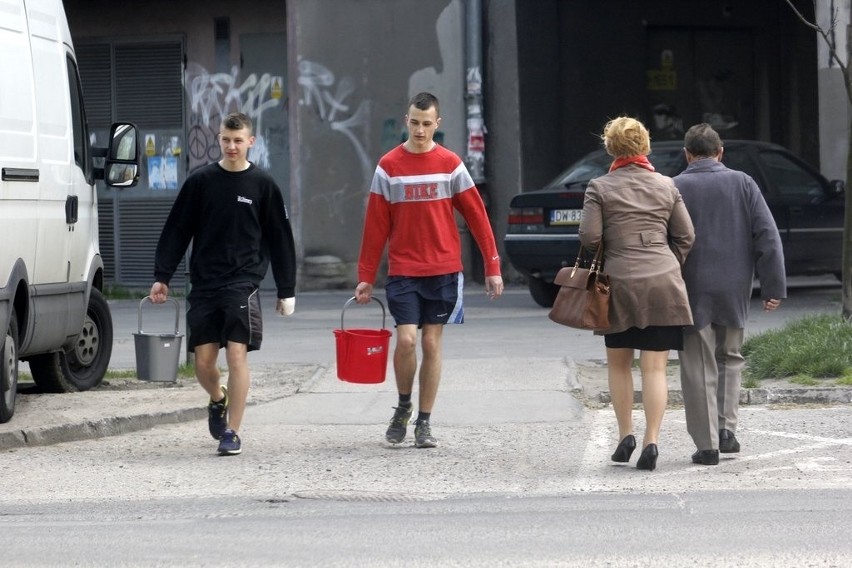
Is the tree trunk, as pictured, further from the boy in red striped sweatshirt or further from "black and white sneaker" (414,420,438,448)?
"black and white sneaker" (414,420,438,448)

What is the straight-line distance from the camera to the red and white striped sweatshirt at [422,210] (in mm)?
8031

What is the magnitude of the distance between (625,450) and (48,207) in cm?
378

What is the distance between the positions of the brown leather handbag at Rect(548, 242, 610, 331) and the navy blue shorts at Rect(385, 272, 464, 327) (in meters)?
0.76

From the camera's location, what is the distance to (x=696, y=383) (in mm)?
7523

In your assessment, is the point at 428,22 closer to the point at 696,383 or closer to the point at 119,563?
the point at 696,383

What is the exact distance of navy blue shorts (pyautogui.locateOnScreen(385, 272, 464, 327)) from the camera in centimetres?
801

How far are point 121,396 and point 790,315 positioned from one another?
6.98 m

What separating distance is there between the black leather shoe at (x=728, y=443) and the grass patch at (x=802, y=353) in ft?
7.67

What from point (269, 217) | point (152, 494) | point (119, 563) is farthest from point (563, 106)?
point (119, 563)

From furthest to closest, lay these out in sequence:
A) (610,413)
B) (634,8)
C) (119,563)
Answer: (634,8) < (610,413) < (119,563)

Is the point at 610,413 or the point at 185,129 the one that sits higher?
the point at 185,129

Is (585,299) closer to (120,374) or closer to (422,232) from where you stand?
(422,232)

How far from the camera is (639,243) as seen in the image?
24.1ft

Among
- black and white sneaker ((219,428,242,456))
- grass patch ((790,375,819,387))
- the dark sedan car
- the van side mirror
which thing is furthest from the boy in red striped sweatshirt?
the dark sedan car
